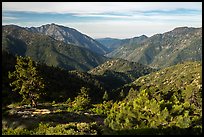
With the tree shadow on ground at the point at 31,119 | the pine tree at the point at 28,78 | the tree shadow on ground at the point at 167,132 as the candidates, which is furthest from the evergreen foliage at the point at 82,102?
the tree shadow on ground at the point at 167,132

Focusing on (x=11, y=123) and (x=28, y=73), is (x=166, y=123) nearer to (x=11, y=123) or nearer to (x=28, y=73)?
(x=11, y=123)

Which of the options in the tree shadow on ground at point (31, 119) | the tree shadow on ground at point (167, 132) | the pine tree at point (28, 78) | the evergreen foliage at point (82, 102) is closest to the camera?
the tree shadow on ground at point (167, 132)

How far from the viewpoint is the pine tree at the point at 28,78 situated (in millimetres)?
58281

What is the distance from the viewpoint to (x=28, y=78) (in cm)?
5931

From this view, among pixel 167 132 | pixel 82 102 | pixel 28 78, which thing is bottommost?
pixel 82 102

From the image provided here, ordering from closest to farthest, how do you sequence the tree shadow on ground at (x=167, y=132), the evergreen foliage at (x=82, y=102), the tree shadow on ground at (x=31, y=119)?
1. the tree shadow on ground at (x=167, y=132)
2. the tree shadow on ground at (x=31, y=119)
3. the evergreen foliage at (x=82, y=102)

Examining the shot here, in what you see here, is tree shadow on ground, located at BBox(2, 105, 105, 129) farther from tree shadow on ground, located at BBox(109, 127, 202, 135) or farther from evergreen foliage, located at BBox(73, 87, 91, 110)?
evergreen foliage, located at BBox(73, 87, 91, 110)

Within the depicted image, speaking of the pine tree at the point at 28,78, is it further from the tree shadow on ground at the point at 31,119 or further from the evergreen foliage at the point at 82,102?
the tree shadow on ground at the point at 31,119

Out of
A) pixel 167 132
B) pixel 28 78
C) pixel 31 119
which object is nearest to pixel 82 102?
pixel 28 78

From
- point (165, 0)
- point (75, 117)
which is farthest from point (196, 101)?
point (165, 0)

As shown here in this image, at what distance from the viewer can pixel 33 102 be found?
6175 centimetres

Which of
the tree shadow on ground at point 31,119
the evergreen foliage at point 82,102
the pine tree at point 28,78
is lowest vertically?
the evergreen foliage at point 82,102

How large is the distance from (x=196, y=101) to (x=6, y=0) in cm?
18287

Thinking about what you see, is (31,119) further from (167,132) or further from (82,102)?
(82,102)
